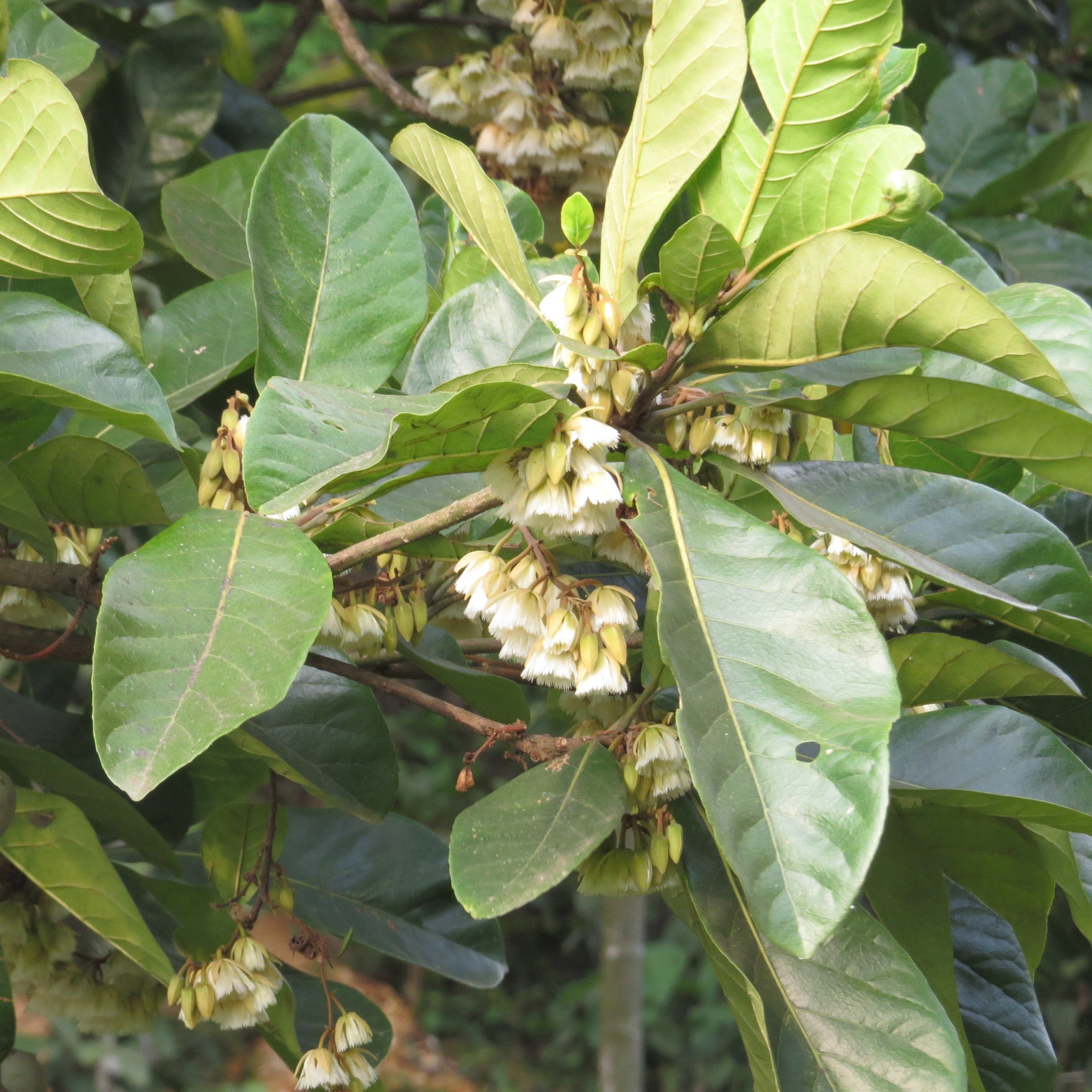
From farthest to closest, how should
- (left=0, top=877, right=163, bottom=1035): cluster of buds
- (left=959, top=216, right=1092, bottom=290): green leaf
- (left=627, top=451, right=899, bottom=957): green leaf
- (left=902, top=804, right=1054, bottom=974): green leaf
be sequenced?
(left=959, top=216, right=1092, bottom=290): green leaf < (left=0, top=877, right=163, bottom=1035): cluster of buds < (left=902, top=804, right=1054, bottom=974): green leaf < (left=627, top=451, right=899, bottom=957): green leaf

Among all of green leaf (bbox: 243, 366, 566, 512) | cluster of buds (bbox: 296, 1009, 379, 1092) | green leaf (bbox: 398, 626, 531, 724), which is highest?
green leaf (bbox: 243, 366, 566, 512)

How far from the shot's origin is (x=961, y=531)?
738 millimetres

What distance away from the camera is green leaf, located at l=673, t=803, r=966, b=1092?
717 mm

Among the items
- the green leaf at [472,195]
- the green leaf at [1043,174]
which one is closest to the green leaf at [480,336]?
the green leaf at [472,195]

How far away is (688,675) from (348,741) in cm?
53

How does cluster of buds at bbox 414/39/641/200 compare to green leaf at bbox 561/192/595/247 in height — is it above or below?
below

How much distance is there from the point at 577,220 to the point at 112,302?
46 cm

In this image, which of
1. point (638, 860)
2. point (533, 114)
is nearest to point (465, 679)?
point (638, 860)

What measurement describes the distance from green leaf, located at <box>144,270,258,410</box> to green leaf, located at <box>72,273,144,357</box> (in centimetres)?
8

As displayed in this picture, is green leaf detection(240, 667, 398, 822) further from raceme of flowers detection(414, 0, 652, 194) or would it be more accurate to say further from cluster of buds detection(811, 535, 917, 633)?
raceme of flowers detection(414, 0, 652, 194)

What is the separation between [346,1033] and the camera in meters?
1.03

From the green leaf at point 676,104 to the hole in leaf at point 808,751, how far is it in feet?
1.02

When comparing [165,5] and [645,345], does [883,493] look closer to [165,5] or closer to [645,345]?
[645,345]

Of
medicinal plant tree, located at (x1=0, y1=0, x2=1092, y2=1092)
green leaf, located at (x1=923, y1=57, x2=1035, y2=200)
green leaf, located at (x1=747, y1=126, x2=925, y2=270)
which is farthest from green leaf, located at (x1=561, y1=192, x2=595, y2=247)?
green leaf, located at (x1=923, y1=57, x2=1035, y2=200)
